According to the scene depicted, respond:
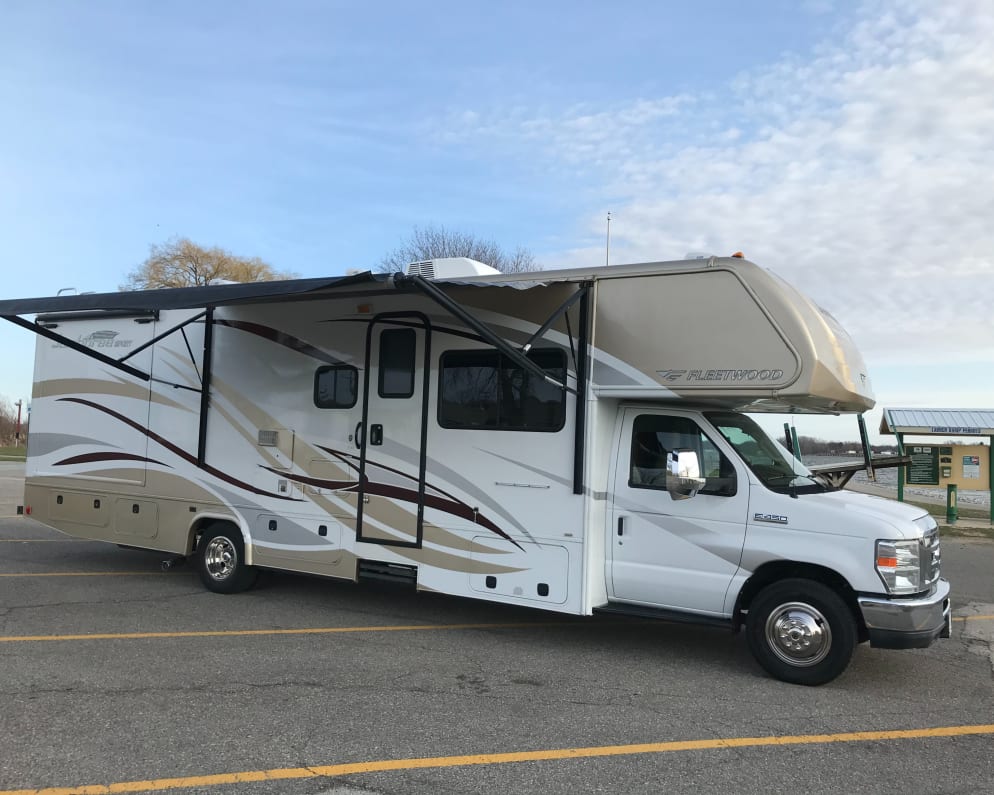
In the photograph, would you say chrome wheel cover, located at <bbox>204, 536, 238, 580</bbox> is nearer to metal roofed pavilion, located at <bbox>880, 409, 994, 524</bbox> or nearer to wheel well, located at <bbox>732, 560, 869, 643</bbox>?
wheel well, located at <bbox>732, 560, 869, 643</bbox>

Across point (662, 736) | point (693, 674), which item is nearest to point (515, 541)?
point (693, 674)

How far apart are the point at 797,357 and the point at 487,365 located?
2.50 metres

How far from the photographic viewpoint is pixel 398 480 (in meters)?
7.30

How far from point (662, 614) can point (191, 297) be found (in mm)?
4704

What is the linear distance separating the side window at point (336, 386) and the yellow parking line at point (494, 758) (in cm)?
392

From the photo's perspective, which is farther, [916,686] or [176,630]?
[176,630]

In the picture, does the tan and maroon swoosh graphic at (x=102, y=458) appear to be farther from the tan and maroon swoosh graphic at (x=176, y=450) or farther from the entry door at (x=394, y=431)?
the entry door at (x=394, y=431)

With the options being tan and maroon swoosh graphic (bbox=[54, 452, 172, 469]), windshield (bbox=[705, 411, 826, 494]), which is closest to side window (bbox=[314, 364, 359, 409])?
tan and maroon swoosh graphic (bbox=[54, 452, 172, 469])

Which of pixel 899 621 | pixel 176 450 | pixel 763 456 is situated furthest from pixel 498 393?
pixel 176 450

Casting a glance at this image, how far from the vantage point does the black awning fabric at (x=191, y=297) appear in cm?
634

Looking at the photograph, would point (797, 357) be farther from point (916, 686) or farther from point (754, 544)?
point (916, 686)

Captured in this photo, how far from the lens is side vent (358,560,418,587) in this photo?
7.21 metres

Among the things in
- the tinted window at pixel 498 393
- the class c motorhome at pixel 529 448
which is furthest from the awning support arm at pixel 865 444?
the tinted window at pixel 498 393

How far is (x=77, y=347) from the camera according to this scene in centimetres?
848
